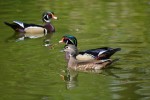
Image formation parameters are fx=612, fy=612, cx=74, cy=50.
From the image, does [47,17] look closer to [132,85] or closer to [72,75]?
[72,75]

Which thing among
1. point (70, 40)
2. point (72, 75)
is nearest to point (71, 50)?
point (70, 40)

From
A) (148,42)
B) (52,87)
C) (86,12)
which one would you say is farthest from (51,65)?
(86,12)

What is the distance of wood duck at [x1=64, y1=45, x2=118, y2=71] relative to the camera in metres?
15.2

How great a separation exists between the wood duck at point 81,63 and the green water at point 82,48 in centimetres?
23

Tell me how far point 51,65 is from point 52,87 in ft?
6.27

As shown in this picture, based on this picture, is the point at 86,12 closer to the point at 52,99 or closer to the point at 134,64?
the point at 134,64

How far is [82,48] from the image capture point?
687 inches

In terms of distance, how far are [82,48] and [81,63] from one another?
6.73ft

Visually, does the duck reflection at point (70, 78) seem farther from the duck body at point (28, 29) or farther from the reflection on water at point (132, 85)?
the duck body at point (28, 29)

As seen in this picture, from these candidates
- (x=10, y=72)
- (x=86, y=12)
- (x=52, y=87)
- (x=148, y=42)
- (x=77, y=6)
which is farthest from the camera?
(x=77, y=6)

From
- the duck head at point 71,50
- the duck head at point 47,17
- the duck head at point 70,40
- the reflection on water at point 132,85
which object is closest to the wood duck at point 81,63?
the duck head at point 71,50

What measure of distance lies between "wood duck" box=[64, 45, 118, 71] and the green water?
→ 23 centimetres

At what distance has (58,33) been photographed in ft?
68.8

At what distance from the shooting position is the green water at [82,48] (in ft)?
42.8
